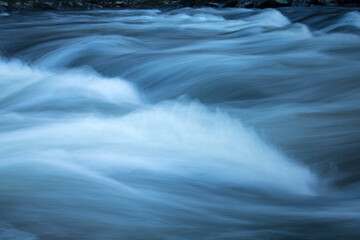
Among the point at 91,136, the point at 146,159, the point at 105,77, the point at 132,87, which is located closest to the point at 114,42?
the point at 105,77

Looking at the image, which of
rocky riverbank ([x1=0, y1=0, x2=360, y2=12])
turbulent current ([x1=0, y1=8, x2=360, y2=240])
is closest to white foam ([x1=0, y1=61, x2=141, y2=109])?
turbulent current ([x1=0, y1=8, x2=360, y2=240])

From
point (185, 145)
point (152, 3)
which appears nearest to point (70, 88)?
point (185, 145)

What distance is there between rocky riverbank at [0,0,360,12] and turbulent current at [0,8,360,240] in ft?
27.7

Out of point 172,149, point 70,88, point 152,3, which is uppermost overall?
point 152,3

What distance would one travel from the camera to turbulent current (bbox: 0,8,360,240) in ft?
5.42

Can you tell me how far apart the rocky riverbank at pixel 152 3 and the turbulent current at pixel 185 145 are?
27.7 feet

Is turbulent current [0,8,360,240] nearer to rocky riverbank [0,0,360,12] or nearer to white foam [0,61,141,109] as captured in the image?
white foam [0,61,141,109]

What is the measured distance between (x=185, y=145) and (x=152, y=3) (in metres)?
19.0

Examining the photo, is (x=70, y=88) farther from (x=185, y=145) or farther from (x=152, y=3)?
(x=152, y=3)

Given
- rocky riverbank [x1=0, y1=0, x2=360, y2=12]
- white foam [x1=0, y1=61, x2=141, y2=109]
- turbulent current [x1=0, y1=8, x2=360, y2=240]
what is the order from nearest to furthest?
turbulent current [x1=0, y1=8, x2=360, y2=240]
white foam [x1=0, y1=61, x2=141, y2=109]
rocky riverbank [x1=0, y1=0, x2=360, y2=12]

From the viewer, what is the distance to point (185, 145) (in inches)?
103

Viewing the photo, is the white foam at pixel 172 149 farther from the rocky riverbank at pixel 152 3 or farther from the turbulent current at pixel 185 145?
the rocky riverbank at pixel 152 3

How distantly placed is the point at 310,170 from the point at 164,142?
958mm

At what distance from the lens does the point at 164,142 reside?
267 centimetres
